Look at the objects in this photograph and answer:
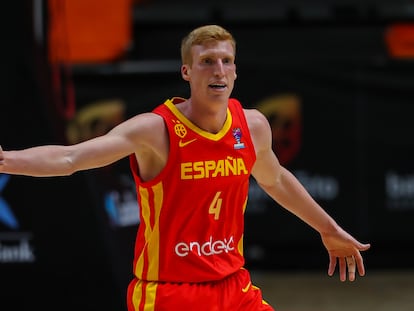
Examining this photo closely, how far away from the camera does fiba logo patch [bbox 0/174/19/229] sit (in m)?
7.01

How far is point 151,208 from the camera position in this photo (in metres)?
4.79

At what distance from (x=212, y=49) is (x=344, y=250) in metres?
1.39

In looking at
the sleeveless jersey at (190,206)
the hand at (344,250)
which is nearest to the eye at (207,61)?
the sleeveless jersey at (190,206)

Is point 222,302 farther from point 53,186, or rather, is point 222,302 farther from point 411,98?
point 411,98

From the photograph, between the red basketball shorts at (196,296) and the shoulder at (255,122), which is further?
the shoulder at (255,122)

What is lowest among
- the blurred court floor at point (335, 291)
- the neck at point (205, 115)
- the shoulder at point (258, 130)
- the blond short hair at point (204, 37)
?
the blurred court floor at point (335, 291)

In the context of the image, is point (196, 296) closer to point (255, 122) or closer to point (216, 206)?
point (216, 206)

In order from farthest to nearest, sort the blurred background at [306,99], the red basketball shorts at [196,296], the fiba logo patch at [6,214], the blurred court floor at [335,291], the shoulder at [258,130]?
1. the blurred background at [306,99]
2. the blurred court floor at [335,291]
3. the fiba logo patch at [6,214]
4. the shoulder at [258,130]
5. the red basketball shorts at [196,296]

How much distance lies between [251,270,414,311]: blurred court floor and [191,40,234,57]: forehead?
500 cm

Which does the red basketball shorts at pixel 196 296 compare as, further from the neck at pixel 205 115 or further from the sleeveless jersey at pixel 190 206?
the neck at pixel 205 115

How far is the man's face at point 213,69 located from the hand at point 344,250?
106cm

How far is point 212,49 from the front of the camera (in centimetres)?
478

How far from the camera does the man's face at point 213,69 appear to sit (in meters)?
4.78

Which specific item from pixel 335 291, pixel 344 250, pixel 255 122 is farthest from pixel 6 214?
pixel 335 291
